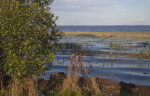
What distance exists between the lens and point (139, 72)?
1542 centimetres

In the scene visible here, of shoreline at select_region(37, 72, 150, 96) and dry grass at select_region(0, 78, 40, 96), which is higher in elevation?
dry grass at select_region(0, 78, 40, 96)

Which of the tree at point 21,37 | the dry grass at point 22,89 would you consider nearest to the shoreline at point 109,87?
the dry grass at point 22,89

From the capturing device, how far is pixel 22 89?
8031 mm

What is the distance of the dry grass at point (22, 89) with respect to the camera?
7.54 meters

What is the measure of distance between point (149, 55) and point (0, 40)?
53.2 feet

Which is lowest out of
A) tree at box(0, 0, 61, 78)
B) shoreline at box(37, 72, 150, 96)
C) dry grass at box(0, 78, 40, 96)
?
shoreline at box(37, 72, 150, 96)

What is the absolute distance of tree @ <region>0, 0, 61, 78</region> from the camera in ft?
25.4

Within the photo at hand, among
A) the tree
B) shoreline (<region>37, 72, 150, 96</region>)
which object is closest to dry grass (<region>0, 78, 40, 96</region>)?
the tree

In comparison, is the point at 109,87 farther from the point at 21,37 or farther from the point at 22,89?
the point at 21,37

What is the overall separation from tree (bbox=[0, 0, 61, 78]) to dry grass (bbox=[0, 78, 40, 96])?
0.86ft

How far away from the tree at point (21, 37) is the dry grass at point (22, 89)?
0.26 metres

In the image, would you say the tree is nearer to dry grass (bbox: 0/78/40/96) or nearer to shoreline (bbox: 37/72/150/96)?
dry grass (bbox: 0/78/40/96)

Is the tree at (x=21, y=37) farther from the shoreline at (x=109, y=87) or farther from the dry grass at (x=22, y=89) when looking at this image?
the shoreline at (x=109, y=87)

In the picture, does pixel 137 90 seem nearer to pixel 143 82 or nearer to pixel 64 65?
pixel 143 82
